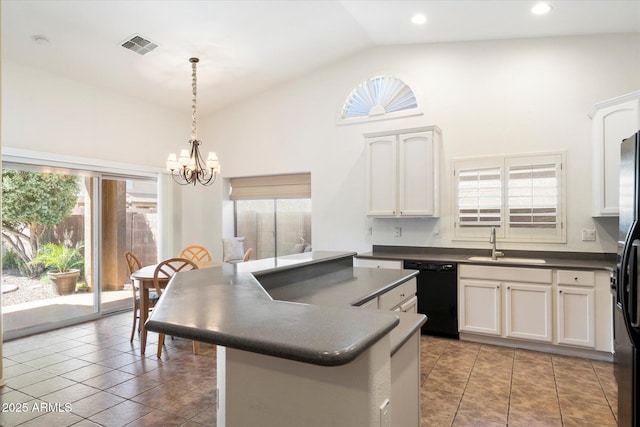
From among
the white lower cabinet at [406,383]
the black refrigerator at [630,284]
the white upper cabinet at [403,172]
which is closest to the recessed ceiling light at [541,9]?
the white upper cabinet at [403,172]

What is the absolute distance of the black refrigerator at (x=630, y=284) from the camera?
1.77m

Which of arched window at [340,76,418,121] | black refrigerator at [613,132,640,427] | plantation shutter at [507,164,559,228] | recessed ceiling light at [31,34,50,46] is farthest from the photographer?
arched window at [340,76,418,121]

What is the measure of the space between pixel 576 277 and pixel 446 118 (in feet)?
7.13

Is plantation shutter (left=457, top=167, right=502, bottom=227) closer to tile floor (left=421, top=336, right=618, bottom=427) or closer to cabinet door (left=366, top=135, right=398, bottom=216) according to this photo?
cabinet door (left=366, top=135, right=398, bottom=216)

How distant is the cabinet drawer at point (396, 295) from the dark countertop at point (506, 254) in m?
1.05

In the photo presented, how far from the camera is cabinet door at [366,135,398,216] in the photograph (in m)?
4.37

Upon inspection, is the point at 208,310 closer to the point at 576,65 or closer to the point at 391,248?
the point at 391,248

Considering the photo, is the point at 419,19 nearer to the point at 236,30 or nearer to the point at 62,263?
Result: the point at 236,30

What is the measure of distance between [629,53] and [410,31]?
2.13 meters

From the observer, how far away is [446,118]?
4.41 metres

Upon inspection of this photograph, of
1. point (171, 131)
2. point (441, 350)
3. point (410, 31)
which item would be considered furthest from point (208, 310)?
point (171, 131)

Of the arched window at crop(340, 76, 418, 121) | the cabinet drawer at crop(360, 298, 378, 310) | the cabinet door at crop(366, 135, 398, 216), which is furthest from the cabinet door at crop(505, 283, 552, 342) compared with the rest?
the arched window at crop(340, 76, 418, 121)

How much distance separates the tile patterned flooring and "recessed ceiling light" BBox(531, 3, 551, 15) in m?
3.20

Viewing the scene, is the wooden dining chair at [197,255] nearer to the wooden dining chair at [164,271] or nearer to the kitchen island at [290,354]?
the wooden dining chair at [164,271]
